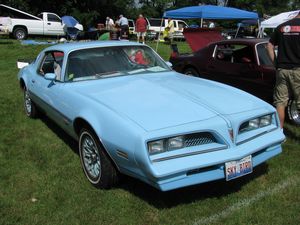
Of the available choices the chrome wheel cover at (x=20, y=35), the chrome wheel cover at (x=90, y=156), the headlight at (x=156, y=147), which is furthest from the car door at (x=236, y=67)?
the chrome wheel cover at (x=20, y=35)

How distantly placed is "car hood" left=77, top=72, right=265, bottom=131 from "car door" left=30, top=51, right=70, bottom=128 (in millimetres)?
365

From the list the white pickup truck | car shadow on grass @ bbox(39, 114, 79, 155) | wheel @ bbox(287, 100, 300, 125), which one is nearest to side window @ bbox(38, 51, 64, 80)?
car shadow on grass @ bbox(39, 114, 79, 155)

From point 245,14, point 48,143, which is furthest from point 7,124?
point 245,14

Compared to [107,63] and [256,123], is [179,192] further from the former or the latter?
[107,63]

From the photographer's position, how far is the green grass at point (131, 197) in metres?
3.62

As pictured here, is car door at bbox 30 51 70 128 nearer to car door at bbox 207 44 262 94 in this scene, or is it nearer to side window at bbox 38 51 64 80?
side window at bbox 38 51 64 80

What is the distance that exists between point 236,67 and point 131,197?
427 cm

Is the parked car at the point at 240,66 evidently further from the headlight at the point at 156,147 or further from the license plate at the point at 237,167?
the headlight at the point at 156,147

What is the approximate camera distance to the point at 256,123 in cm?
409

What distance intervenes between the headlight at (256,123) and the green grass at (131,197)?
2.06 ft

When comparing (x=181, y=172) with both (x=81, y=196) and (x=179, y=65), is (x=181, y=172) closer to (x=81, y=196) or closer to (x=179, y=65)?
(x=81, y=196)

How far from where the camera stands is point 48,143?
18.7 feet

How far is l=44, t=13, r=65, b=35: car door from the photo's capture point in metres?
24.8

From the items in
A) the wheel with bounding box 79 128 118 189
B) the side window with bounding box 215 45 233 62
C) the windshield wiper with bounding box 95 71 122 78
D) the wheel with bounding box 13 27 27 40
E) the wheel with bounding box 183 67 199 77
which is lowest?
the wheel with bounding box 79 128 118 189
